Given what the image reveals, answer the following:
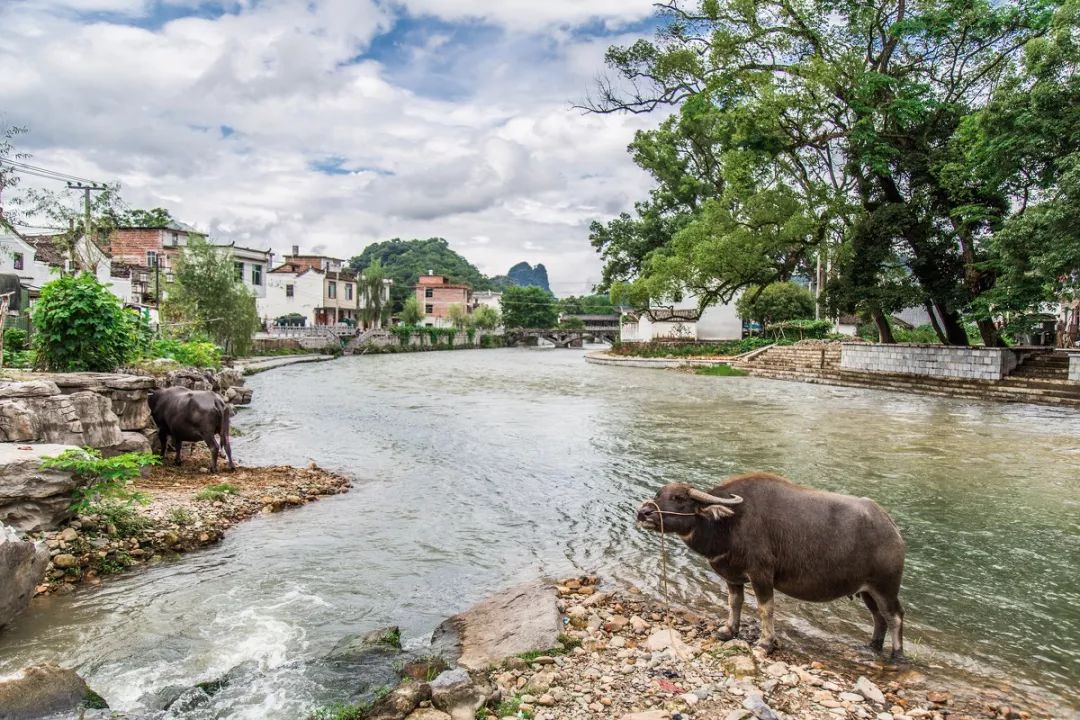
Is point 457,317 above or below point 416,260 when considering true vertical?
below

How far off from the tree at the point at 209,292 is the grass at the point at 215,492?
2835 cm

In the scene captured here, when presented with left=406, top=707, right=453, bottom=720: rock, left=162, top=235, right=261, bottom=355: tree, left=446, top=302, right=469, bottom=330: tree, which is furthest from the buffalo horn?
left=446, top=302, right=469, bottom=330: tree

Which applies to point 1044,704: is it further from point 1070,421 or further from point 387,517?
point 1070,421

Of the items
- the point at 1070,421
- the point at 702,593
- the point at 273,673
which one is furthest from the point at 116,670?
the point at 1070,421

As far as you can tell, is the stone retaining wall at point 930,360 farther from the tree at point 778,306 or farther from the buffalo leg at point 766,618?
the buffalo leg at point 766,618

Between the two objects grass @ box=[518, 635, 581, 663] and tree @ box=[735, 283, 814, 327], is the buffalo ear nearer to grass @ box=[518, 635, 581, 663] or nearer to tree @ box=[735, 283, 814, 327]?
grass @ box=[518, 635, 581, 663]

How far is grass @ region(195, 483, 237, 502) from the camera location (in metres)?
9.22

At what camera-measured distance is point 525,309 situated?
100 metres

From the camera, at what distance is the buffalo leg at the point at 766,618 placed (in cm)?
514

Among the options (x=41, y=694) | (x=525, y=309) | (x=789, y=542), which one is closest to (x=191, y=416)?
(x=41, y=694)

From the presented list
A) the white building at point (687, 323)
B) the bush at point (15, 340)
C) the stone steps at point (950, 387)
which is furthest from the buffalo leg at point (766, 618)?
the white building at point (687, 323)

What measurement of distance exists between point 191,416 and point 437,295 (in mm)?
89223

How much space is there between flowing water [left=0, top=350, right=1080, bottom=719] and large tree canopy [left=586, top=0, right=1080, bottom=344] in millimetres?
7142

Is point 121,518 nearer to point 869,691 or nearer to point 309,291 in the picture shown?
point 869,691
